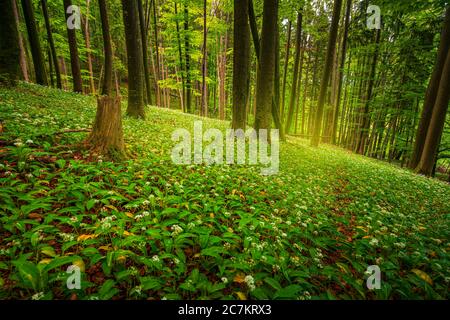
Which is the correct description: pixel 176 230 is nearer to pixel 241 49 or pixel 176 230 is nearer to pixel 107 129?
pixel 107 129

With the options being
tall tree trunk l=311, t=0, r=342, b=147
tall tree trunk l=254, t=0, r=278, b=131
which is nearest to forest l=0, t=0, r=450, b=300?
tall tree trunk l=254, t=0, r=278, b=131

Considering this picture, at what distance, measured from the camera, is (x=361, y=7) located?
17344 mm

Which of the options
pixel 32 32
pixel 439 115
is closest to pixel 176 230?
pixel 439 115

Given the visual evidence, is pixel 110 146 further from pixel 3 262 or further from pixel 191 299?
pixel 191 299

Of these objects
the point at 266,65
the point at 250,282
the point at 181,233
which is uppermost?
the point at 266,65

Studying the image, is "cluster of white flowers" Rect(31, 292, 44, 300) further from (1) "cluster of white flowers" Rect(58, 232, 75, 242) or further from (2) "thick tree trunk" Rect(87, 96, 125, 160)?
(2) "thick tree trunk" Rect(87, 96, 125, 160)

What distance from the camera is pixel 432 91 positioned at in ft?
38.8

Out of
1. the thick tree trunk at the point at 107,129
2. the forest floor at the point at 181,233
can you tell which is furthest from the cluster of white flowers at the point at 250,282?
the thick tree trunk at the point at 107,129

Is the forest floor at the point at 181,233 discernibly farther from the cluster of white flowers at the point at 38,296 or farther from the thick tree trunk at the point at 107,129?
the thick tree trunk at the point at 107,129

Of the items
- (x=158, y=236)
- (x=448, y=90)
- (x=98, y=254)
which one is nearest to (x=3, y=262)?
(x=98, y=254)

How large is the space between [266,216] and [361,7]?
21580mm

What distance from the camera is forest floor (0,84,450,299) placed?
227 centimetres

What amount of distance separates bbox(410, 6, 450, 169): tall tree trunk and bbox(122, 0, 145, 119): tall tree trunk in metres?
15.2

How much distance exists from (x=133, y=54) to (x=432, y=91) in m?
15.7
